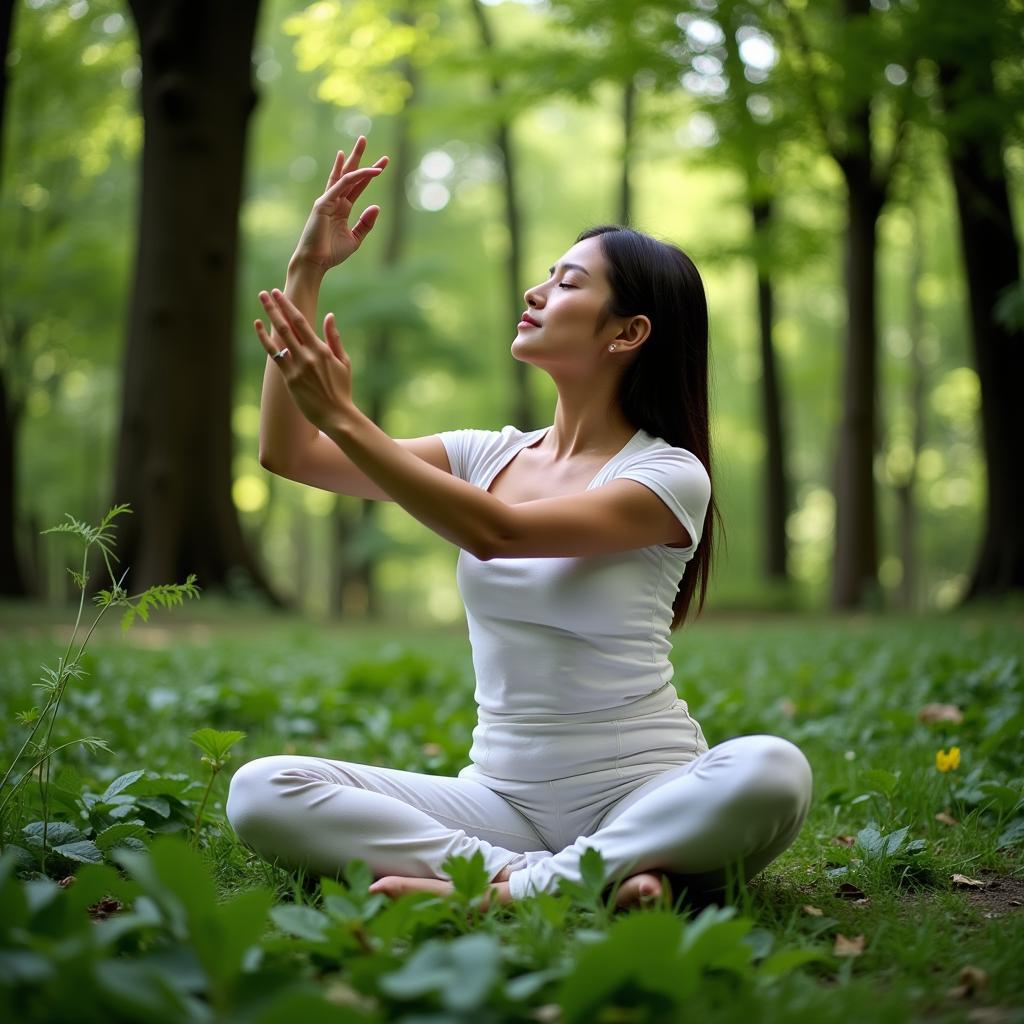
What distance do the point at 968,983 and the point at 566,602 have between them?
40.1 inches

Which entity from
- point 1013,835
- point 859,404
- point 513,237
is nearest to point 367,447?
point 1013,835

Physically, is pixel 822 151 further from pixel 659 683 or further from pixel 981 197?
pixel 659 683

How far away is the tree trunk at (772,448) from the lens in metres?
15.0

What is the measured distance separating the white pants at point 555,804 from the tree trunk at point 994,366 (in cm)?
954

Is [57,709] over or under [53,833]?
over

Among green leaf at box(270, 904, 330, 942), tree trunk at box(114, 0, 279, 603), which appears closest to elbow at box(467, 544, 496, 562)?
green leaf at box(270, 904, 330, 942)

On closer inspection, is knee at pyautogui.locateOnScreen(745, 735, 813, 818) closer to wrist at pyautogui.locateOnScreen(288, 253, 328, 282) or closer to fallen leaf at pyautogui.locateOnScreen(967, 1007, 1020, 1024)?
fallen leaf at pyautogui.locateOnScreen(967, 1007, 1020, 1024)

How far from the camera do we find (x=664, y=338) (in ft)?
8.57

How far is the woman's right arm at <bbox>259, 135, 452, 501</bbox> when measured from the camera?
253cm

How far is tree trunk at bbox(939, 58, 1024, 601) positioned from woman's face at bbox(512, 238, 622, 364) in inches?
373

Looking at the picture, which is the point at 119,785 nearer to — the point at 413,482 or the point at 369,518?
the point at 413,482

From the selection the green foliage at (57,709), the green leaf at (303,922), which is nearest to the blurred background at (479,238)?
the green foliage at (57,709)

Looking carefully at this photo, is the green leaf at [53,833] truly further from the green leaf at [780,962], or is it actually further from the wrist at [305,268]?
the green leaf at [780,962]

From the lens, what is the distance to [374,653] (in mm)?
6875
